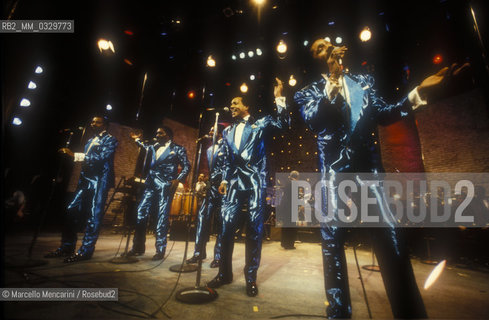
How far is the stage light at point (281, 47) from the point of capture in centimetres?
804

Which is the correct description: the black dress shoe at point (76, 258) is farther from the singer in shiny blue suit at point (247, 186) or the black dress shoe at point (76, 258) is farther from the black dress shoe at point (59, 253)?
the singer in shiny blue suit at point (247, 186)

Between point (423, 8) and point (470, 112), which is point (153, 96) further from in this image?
point (470, 112)

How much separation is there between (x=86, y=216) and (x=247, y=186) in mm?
3241

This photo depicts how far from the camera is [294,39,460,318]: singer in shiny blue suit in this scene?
1.38 meters

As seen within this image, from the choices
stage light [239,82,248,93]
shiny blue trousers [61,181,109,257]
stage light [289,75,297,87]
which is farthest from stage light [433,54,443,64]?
shiny blue trousers [61,181,109,257]

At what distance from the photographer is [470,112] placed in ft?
27.5

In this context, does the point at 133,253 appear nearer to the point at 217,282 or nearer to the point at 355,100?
the point at 217,282

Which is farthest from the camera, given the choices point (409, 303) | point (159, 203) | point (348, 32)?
point (348, 32)

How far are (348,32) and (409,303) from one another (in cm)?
862

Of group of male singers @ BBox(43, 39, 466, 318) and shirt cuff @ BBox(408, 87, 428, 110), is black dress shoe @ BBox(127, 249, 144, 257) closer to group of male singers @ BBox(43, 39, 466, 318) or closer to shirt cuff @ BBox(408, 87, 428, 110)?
group of male singers @ BBox(43, 39, 466, 318)

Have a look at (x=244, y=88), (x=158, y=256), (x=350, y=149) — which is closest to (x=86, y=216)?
(x=158, y=256)

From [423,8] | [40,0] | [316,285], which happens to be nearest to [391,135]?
[423,8]

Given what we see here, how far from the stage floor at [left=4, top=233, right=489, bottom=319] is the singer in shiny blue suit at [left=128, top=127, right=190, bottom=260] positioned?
20.8 inches

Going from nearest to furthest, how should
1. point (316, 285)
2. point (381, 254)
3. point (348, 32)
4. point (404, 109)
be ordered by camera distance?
point (381, 254)
point (404, 109)
point (316, 285)
point (348, 32)
